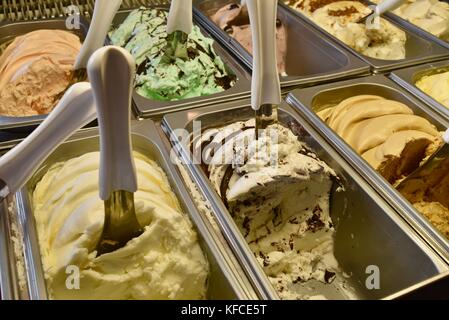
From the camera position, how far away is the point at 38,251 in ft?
3.19

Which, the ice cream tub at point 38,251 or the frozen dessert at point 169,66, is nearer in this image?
the ice cream tub at point 38,251

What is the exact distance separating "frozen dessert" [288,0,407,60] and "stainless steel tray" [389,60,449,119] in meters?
0.19

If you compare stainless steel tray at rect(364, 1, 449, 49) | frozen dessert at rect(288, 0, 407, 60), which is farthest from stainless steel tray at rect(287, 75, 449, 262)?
stainless steel tray at rect(364, 1, 449, 49)

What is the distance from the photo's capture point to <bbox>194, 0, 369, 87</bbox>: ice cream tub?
165cm

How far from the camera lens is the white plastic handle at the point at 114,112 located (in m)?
0.78

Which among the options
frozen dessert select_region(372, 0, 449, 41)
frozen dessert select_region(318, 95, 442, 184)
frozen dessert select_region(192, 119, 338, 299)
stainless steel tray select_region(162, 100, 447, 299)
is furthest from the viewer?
frozen dessert select_region(372, 0, 449, 41)

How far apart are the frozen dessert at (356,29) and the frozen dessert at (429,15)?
0.16m

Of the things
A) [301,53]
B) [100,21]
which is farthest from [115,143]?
[301,53]

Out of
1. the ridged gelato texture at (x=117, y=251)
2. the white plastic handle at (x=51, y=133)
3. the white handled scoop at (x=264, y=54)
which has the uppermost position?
the white handled scoop at (x=264, y=54)

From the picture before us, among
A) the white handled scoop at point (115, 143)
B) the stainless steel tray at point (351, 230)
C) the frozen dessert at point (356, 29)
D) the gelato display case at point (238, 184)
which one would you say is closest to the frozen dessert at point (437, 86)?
the gelato display case at point (238, 184)

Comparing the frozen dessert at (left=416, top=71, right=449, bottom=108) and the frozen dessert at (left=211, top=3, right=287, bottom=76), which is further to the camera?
the frozen dessert at (left=211, top=3, right=287, bottom=76)

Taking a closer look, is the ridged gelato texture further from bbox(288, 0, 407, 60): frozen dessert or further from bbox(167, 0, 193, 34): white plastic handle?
bbox(288, 0, 407, 60): frozen dessert

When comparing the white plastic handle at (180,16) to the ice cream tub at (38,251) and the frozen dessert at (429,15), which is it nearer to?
the ice cream tub at (38,251)
